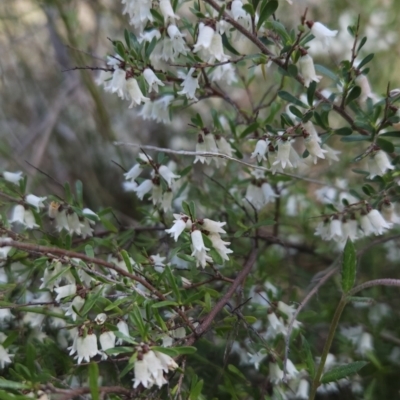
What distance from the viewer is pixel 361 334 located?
1588 mm

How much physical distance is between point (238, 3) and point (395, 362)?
1.06 metres

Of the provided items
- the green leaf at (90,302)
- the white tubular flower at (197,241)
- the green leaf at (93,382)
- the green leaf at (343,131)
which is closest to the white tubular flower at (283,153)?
the green leaf at (343,131)

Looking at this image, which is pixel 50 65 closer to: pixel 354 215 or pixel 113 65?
pixel 113 65

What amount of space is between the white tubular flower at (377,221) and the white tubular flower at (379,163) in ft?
0.32

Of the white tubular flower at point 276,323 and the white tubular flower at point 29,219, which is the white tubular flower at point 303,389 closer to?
the white tubular flower at point 276,323

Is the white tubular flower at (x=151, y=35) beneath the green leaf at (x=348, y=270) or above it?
above

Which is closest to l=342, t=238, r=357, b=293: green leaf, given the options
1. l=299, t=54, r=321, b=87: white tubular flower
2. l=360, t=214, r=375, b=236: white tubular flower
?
l=360, t=214, r=375, b=236: white tubular flower

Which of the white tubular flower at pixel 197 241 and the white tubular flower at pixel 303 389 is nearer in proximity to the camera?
the white tubular flower at pixel 197 241

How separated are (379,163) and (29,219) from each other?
812 millimetres

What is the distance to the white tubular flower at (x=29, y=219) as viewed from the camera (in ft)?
4.27

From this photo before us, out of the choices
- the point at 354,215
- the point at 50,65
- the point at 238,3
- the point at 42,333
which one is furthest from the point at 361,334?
the point at 50,65

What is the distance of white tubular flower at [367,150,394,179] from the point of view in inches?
48.9

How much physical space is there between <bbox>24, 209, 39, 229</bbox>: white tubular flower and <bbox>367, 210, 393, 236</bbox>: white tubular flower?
2.55ft

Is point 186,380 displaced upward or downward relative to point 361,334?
downward
